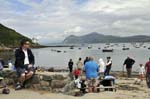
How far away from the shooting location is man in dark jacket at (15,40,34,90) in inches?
569

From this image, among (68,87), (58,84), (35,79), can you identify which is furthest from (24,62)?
(68,87)

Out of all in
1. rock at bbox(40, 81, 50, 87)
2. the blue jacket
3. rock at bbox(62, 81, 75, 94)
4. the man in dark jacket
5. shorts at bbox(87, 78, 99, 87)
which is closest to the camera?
the man in dark jacket

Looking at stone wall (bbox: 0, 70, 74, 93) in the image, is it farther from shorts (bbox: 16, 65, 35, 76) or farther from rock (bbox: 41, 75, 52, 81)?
shorts (bbox: 16, 65, 35, 76)

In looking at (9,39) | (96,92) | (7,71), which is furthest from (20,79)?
(9,39)

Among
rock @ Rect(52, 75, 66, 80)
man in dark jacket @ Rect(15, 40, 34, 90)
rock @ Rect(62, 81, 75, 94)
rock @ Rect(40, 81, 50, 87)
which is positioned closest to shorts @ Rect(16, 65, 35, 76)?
man in dark jacket @ Rect(15, 40, 34, 90)

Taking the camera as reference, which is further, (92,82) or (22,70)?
(92,82)

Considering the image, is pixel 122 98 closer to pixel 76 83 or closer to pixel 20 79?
pixel 76 83

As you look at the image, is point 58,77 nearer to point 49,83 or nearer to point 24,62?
point 49,83

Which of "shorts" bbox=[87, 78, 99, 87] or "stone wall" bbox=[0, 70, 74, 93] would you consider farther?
"shorts" bbox=[87, 78, 99, 87]

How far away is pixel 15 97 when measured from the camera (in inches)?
534

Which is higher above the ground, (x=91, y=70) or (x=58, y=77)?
(x=91, y=70)

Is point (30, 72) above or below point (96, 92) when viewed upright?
above

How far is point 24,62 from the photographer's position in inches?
572

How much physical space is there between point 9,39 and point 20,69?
178543 mm
